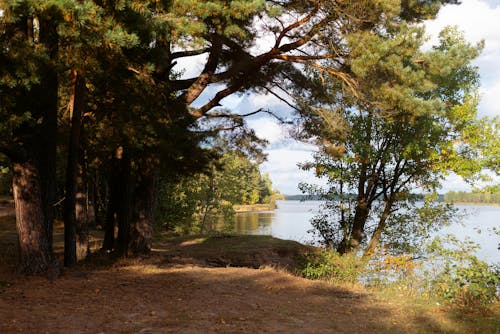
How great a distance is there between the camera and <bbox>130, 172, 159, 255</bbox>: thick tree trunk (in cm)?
1359

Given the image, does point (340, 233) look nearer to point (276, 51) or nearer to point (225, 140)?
point (225, 140)

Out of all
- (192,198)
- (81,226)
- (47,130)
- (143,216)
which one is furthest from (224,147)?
(192,198)

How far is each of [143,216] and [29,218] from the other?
197 inches

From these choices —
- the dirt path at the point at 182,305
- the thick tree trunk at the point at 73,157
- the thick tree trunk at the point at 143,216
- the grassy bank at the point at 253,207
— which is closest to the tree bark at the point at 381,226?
the dirt path at the point at 182,305

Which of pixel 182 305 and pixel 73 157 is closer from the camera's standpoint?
pixel 182 305

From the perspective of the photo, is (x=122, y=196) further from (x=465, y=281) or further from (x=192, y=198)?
(x=192, y=198)

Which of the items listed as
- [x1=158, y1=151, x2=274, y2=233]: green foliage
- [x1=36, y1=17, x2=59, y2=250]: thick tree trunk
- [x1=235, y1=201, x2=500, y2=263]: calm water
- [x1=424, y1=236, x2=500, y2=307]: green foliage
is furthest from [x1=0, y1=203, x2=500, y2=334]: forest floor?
[x1=158, y1=151, x2=274, y2=233]: green foliage

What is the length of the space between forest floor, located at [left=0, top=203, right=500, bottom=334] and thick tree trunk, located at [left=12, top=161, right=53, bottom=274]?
373mm

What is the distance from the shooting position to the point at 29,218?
8.77 metres

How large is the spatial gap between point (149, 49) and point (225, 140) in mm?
6470

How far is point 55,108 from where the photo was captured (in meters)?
9.49

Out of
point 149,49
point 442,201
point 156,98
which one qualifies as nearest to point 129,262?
point 156,98

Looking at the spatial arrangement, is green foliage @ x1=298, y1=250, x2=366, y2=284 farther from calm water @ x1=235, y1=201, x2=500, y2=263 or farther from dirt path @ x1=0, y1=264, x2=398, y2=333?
calm water @ x1=235, y1=201, x2=500, y2=263

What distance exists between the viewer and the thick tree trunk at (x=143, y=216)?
1359cm
